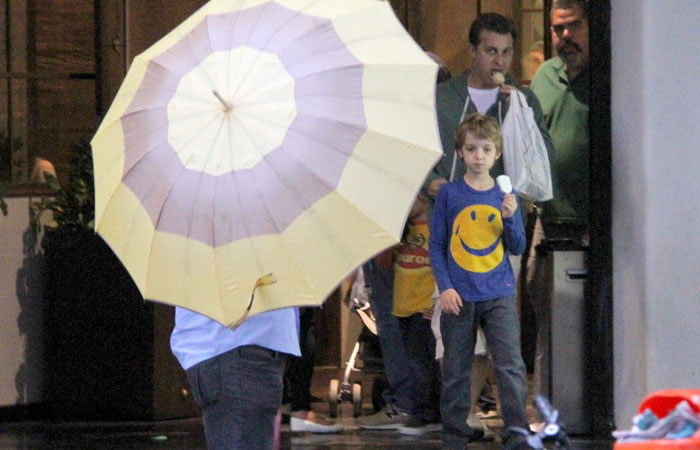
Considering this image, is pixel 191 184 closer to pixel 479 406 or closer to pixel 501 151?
pixel 501 151

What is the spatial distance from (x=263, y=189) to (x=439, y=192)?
2.86 metres

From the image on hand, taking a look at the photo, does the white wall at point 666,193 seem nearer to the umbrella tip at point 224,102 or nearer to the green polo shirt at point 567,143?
the green polo shirt at point 567,143

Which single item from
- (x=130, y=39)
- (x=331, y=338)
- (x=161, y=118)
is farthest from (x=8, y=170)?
(x=161, y=118)

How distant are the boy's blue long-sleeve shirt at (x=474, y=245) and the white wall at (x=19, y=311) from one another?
3075 millimetres

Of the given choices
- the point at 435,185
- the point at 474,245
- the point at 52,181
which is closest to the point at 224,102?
the point at 474,245

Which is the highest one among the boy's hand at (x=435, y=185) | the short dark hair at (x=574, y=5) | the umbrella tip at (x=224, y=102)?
the short dark hair at (x=574, y=5)

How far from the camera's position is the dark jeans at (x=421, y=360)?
7.96m

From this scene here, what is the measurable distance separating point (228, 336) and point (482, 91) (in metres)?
3.57

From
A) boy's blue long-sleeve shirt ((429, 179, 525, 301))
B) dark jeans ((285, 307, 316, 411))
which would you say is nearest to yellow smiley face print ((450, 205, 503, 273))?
boy's blue long-sleeve shirt ((429, 179, 525, 301))

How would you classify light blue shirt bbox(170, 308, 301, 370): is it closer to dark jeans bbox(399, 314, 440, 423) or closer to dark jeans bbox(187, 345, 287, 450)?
dark jeans bbox(187, 345, 287, 450)

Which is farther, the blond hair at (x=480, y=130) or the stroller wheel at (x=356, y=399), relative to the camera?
the stroller wheel at (x=356, y=399)

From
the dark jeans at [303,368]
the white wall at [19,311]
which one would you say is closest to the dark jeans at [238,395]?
the dark jeans at [303,368]

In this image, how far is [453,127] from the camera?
7.53 m

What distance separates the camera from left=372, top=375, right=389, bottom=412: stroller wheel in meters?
8.55
